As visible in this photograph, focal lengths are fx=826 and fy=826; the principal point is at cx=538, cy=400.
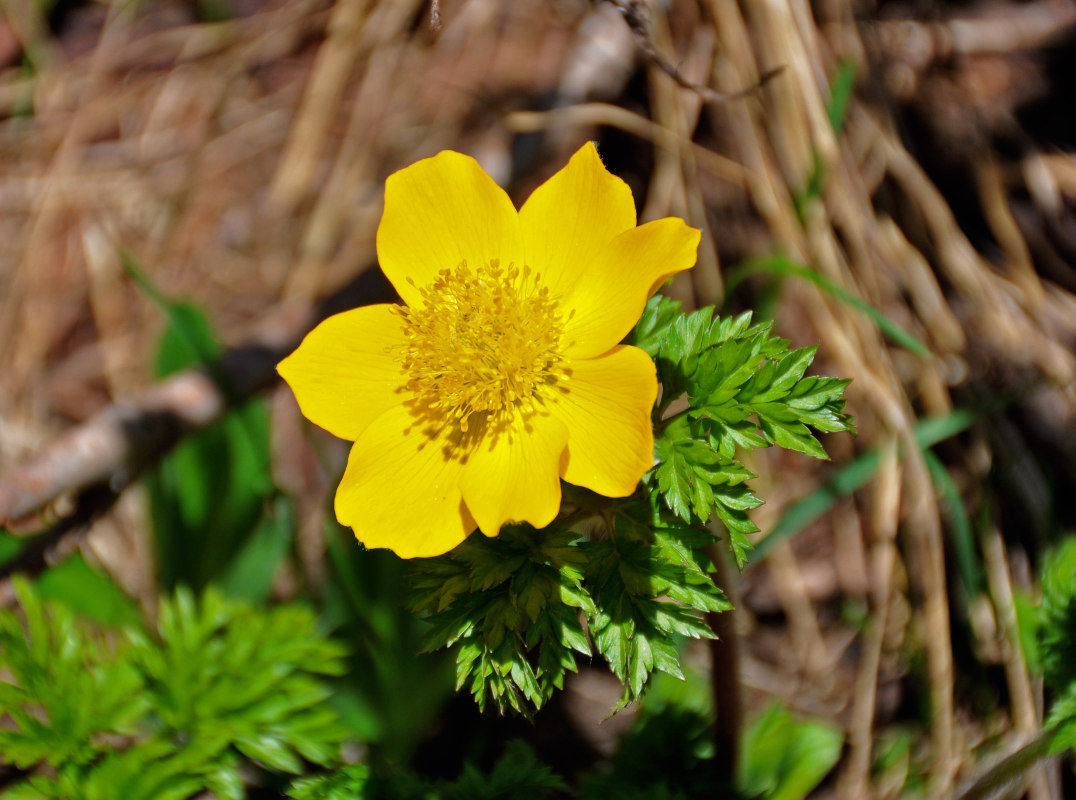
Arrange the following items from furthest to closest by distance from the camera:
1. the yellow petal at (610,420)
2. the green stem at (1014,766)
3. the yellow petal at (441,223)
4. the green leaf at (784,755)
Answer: the green leaf at (784,755) < the green stem at (1014,766) < the yellow petal at (441,223) < the yellow petal at (610,420)

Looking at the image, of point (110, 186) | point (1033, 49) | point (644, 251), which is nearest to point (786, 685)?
point (644, 251)

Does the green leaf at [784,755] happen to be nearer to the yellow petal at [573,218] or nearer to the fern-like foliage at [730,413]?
the fern-like foliage at [730,413]

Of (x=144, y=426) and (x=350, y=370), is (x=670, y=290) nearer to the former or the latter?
(x=350, y=370)

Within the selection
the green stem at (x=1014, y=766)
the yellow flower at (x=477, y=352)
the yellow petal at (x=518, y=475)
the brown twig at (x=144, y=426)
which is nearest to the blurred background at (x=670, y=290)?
the brown twig at (x=144, y=426)

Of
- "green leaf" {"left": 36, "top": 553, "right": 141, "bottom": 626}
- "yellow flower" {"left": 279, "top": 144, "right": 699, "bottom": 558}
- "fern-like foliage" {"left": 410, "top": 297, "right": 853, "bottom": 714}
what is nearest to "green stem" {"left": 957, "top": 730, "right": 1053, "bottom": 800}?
"fern-like foliage" {"left": 410, "top": 297, "right": 853, "bottom": 714}

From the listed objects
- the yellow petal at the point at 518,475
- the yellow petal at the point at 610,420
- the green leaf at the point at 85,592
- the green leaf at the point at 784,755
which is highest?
the yellow petal at the point at 610,420

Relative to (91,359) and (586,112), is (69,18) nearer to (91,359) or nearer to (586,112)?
(91,359)

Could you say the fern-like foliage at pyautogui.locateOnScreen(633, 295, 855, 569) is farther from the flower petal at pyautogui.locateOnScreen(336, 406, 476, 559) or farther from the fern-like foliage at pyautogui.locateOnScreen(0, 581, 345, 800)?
the fern-like foliage at pyautogui.locateOnScreen(0, 581, 345, 800)
